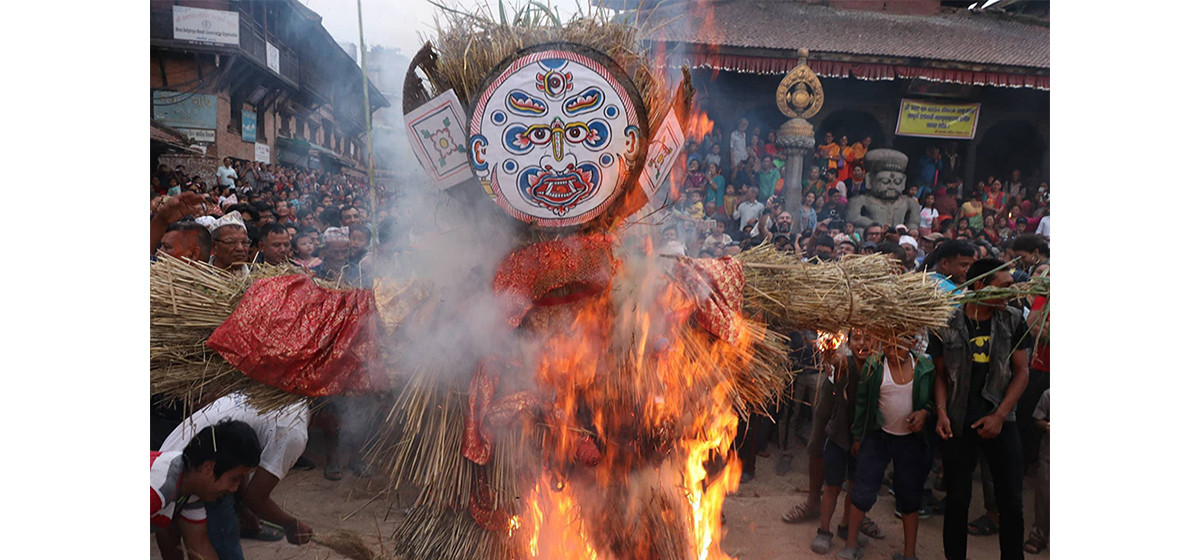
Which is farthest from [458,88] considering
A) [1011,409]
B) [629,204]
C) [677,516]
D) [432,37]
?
[1011,409]

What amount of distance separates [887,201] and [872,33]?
3879 millimetres

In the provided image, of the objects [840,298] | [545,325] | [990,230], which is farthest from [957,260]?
[990,230]

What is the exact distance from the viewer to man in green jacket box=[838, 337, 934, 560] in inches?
175

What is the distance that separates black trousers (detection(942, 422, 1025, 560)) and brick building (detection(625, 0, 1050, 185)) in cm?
806

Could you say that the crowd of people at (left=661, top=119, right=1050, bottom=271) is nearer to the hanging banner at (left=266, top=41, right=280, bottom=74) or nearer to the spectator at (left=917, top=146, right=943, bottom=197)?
the spectator at (left=917, top=146, right=943, bottom=197)

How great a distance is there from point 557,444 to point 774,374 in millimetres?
932

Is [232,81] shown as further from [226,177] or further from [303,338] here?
[303,338]

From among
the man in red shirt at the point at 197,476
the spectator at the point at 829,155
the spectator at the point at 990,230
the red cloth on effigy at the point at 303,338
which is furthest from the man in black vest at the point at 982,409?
the spectator at the point at 829,155

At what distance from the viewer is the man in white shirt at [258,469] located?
12.2 ft

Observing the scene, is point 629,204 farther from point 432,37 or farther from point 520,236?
point 432,37

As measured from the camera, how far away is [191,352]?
246 cm

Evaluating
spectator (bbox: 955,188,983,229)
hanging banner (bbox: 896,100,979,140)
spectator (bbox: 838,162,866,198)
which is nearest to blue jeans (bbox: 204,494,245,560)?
spectator (bbox: 838,162,866,198)

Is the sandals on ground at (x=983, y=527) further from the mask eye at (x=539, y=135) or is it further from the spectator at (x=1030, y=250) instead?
the mask eye at (x=539, y=135)

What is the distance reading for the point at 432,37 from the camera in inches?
100
